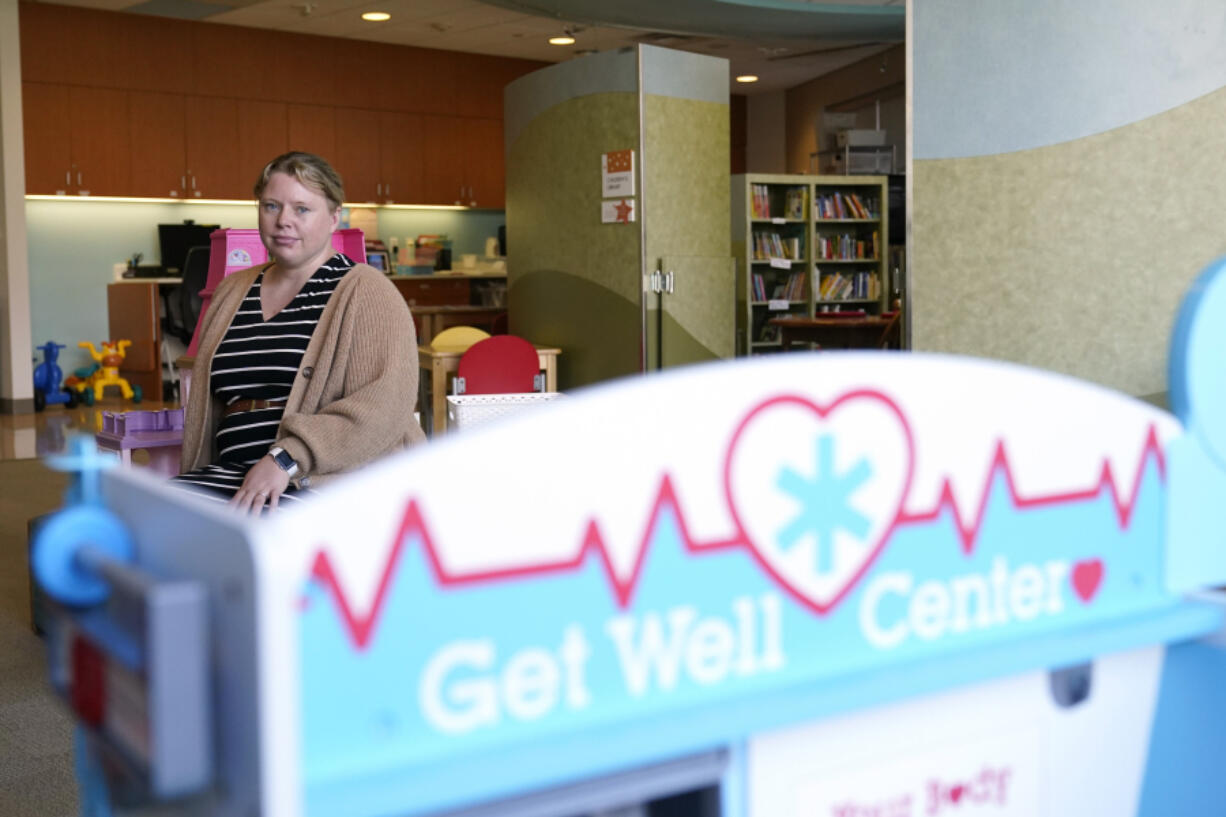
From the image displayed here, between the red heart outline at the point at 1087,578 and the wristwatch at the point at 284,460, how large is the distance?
1.62 m

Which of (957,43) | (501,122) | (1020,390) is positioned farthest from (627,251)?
(501,122)

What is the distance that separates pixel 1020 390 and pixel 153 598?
0.70 metres

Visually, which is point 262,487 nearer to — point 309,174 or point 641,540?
point 309,174

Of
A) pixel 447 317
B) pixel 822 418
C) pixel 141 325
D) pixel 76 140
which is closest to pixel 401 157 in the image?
pixel 447 317

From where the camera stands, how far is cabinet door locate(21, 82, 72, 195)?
1046 centimetres

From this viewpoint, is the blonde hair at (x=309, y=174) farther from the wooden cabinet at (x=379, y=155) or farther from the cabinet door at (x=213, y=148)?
the wooden cabinet at (x=379, y=155)

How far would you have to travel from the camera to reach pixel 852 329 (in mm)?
8195

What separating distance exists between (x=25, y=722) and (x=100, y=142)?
8951mm

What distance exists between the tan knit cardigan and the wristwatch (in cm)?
1

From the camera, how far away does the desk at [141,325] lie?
10.6m

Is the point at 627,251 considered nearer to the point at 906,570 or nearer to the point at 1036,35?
the point at 1036,35

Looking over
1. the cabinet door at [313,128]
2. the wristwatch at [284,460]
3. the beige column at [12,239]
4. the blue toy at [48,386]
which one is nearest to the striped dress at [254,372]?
the wristwatch at [284,460]

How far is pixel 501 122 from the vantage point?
13141mm

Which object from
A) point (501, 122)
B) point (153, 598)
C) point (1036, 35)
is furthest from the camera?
point (501, 122)
